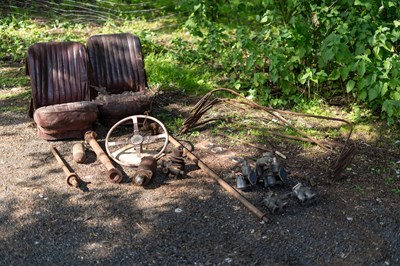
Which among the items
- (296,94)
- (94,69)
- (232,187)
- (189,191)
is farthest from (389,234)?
(94,69)

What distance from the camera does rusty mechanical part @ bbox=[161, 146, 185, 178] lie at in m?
5.61

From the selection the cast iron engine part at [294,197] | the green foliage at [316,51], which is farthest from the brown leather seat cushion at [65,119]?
the cast iron engine part at [294,197]

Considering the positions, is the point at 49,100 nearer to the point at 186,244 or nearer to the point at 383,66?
the point at 186,244

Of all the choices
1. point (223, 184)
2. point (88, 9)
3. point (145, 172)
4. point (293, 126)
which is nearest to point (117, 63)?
point (145, 172)

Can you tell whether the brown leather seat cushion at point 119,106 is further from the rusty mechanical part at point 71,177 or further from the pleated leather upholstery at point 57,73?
the rusty mechanical part at point 71,177

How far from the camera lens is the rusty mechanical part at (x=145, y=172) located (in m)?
5.39

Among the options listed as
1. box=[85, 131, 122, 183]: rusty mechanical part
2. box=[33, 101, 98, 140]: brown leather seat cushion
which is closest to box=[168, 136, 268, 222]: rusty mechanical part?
box=[85, 131, 122, 183]: rusty mechanical part

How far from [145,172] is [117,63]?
85.3 inches

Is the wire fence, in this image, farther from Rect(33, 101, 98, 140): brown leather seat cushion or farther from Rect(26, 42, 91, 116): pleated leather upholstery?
Rect(33, 101, 98, 140): brown leather seat cushion

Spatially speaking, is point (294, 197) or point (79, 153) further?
point (79, 153)

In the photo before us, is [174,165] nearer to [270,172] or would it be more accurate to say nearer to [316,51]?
[270,172]

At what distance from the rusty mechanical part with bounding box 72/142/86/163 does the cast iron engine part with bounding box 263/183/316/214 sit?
6.70 ft

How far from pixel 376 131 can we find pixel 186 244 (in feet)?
10.5

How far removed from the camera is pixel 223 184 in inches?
213
